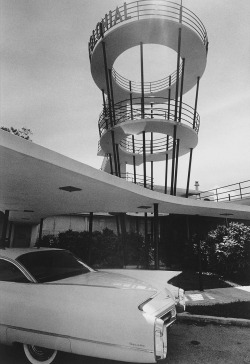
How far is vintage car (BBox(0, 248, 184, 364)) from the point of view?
9.45ft

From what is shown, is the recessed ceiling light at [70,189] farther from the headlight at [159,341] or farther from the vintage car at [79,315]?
the headlight at [159,341]

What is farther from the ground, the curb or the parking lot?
the curb

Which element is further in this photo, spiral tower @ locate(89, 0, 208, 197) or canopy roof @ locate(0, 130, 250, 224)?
spiral tower @ locate(89, 0, 208, 197)

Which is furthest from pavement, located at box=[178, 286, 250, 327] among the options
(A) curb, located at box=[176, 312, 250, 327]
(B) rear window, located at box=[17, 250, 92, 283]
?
(B) rear window, located at box=[17, 250, 92, 283]

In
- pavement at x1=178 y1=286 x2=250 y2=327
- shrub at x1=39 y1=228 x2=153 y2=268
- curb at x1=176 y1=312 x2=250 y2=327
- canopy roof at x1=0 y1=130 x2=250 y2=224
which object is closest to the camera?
canopy roof at x1=0 y1=130 x2=250 y2=224

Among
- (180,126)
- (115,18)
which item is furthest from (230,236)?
(115,18)

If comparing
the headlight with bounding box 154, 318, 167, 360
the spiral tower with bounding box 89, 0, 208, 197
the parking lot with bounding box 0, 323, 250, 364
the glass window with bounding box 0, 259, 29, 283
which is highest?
the spiral tower with bounding box 89, 0, 208, 197

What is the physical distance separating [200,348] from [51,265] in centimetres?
277

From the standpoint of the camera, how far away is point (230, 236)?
12.2m

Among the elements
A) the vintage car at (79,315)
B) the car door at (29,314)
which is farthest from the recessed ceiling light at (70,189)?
the car door at (29,314)

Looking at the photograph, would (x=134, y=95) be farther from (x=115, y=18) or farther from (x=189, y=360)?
(x=189, y=360)

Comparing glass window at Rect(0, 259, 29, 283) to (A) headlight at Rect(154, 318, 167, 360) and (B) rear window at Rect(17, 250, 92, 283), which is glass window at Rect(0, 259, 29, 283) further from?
(A) headlight at Rect(154, 318, 167, 360)

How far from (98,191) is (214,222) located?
12609 millimetres

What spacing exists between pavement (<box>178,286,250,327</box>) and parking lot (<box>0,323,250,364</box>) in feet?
0.59
